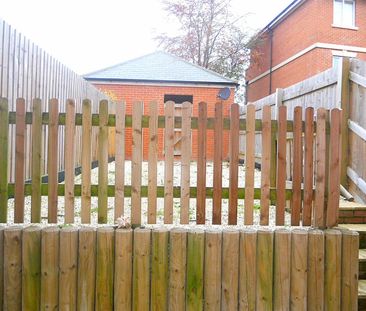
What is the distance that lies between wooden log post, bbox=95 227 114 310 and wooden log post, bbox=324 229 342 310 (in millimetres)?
1710

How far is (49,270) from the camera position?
2785 mm

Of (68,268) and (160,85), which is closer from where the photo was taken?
(68,268)

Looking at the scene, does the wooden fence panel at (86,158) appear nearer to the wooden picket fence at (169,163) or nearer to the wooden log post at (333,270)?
the wooden picket fence at (169,163)

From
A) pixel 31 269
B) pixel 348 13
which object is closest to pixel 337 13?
pixel 348 13

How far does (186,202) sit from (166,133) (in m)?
0.61

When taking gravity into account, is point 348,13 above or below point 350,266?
above

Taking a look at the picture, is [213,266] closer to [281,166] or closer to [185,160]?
[185,160]

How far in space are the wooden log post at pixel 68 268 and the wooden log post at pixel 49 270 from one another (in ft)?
0.14

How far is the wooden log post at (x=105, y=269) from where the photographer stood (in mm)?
2809

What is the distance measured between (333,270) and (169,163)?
158 cm

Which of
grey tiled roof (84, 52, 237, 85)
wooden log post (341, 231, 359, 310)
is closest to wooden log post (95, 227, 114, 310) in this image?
wooden log post (341, 231, 359, 310)

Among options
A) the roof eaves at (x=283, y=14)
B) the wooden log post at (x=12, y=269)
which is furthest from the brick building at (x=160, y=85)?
the wooden log post at (x=12, y=269)

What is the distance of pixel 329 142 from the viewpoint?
3100mm

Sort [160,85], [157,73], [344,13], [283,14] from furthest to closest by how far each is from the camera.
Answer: [283,14]
[344,13]
[157,73]
[160,85]
